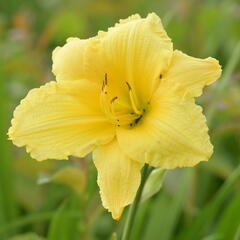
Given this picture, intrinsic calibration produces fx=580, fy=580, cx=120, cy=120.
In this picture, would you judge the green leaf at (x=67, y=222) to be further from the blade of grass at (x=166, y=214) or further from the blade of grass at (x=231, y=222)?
the blade of grass at (x=231, y=222)

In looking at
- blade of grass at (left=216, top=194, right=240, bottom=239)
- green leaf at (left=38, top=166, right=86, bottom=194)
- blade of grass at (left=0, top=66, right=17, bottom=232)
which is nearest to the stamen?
green leaf at (left=38, top=166, right=86, bottom=194)

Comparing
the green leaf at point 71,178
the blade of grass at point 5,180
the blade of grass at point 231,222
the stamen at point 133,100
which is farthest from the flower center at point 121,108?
the blade of grass at point 5,180

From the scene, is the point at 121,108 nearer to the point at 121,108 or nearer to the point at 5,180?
the point at 121,108

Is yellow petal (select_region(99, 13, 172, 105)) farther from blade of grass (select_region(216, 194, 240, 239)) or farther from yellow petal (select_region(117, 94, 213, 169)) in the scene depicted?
blade of grass (select_region(216, 194, 240, 239))

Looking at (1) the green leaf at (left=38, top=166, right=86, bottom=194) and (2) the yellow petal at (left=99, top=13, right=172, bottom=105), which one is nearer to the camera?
(2) the yellow petal at (left=99, top=13, right=172, bottom=105)

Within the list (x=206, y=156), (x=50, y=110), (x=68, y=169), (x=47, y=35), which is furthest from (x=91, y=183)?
(x=47, y=35)

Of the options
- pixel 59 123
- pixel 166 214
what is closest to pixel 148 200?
pixel 166 214

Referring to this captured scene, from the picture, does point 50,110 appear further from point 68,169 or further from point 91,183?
point 91,183
